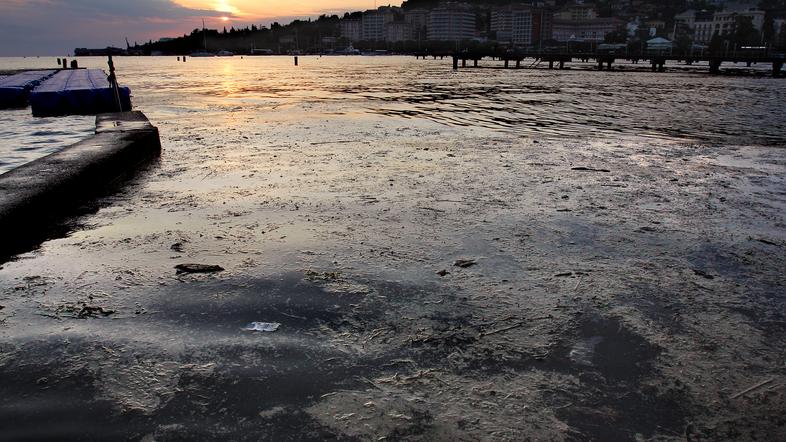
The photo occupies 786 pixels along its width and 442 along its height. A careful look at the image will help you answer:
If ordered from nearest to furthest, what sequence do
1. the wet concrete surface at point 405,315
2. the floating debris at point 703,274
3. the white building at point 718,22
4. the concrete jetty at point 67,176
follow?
the wet concrete surface at point 405,315, the floating debris at point 703,274, the concrete jetty at point 67,176, the white building at point 718,22

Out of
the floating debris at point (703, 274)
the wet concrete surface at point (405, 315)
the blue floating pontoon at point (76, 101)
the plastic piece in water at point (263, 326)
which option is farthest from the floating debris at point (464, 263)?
the blue floating pontoon at point (76, 101)

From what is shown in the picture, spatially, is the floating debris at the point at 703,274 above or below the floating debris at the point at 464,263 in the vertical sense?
below

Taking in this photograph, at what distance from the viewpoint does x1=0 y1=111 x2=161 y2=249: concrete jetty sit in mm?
4598

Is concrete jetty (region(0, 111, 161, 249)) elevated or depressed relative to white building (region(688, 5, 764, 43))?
depressed

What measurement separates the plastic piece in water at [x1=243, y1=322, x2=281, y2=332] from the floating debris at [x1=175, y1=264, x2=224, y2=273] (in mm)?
966

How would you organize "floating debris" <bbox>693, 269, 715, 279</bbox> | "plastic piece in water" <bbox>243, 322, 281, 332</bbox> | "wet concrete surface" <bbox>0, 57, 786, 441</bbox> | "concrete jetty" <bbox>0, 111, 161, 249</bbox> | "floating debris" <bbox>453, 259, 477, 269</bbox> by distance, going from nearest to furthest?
1. "wet concrete surface" <bbox>0, 57, 786, 441</bbox>
2. "plastic piece in water" <bbox>243, 322, 281, 332</bbox>
3. "floating debris" <bbox>693, 269, 715, 279</bbox>
4. "floating debris" <bbox>453, 259, 477, 269</bbox>
5. "concrete jetty" <bbox>0, 111, 161, 249</bbox>

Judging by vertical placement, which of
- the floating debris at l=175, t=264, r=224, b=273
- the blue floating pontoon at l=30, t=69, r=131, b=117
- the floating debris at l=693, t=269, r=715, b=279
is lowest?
the floating debris at l=693, t=269, r=715, b=279

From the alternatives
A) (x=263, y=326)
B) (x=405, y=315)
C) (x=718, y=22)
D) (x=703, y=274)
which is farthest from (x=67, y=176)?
(x=718, y=22)

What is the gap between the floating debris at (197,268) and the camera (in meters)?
3.75

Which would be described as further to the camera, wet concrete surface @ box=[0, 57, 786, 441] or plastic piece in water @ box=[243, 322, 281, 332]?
plastic piece in water @ box=[243, 322, 281, 332]

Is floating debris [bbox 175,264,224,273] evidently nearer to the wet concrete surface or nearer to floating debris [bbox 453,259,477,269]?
the wet concrete surface

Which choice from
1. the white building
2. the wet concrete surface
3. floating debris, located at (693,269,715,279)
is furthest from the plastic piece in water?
the white building

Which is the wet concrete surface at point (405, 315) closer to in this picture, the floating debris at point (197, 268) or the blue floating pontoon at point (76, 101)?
the floating debris at point (197, 268)

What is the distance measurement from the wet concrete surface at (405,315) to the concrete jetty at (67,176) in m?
0.35
